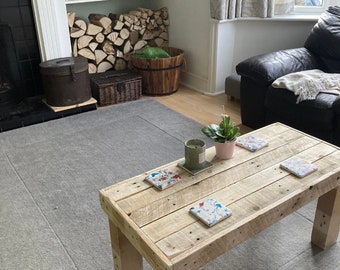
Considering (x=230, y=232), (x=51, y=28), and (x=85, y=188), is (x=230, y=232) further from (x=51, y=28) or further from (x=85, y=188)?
(x=51, y=28)

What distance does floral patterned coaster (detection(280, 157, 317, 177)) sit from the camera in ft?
4.67

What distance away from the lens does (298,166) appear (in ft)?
4.80

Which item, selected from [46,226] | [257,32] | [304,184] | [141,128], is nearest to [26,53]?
[141,128]

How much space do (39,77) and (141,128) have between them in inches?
45.0

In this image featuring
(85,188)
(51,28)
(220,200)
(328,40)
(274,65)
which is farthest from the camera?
(51,28)

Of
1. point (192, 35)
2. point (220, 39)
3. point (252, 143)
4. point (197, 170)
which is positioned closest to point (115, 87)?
point (192, 35)

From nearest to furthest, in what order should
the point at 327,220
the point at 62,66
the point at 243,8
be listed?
the point at 327,220
the point at 62,66
the point at 243,8

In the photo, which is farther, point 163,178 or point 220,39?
point 220,39

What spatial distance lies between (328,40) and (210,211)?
2061mm

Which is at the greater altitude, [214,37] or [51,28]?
[51,28]

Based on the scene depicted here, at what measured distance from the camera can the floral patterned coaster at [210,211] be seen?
118 centimetres

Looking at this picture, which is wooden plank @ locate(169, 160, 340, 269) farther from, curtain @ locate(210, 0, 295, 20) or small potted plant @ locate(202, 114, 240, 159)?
curtain @ locate(210, 0, 295, 20)

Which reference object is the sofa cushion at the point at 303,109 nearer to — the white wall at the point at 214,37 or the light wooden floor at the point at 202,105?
the light wooden floor at the point at 202,105

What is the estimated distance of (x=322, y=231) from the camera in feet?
5.42
